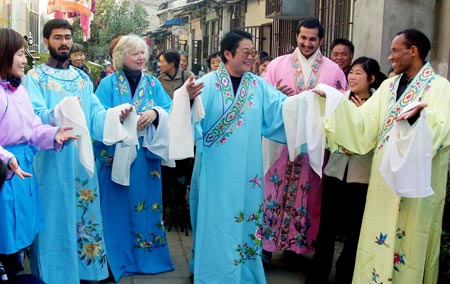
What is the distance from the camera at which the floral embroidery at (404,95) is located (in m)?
3.68

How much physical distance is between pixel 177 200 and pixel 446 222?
2970mm

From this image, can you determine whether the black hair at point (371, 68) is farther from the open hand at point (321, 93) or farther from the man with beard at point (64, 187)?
the man with beard at point (64, 187)

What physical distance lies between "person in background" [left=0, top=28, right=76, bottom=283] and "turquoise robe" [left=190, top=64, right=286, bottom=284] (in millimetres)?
1064

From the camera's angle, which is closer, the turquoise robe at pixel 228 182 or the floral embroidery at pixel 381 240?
the floral embroidery at pixel 381 240

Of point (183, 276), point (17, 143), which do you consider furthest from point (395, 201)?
point (17, 143)

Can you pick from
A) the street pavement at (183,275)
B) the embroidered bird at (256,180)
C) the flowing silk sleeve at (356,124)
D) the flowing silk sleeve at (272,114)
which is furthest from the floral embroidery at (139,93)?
the flowing silk sleeve at (356,124)

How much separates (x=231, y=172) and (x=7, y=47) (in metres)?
1.69

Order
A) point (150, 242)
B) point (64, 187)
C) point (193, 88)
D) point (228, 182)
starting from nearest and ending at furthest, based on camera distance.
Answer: point (193, 88), point (64, 187), point (228, 182), point (150, 242)

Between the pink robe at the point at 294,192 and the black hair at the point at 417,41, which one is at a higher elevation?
the black hair at the point at 417,41

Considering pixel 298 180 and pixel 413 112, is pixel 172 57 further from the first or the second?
pixel 413 112

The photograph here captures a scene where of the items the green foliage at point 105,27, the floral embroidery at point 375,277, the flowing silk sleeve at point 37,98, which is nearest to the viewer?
the floral embroidery at point 375,277

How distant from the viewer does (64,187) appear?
407 cm

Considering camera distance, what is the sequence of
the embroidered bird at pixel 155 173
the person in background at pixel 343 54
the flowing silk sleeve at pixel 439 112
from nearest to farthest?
the flowing silk sleeve at pixel 439 112
the embroidered bird at pixel 155 173
the person in background at pixel 343 54

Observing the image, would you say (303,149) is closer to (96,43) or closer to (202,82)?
(202,82)
